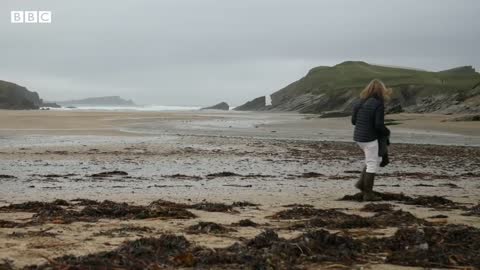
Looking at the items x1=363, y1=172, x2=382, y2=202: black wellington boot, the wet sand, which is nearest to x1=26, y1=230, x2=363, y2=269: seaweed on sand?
the wet sand

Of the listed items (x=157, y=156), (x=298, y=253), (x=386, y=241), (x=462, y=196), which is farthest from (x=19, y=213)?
(x=157, y=156)

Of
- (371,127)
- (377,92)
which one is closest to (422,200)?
(371,127)

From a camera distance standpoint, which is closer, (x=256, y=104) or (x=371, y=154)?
(x=371, y=154)

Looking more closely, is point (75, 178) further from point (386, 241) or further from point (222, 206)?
point (386, 241)

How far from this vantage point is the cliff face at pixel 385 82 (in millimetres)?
54062

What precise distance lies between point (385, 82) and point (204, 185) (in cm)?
7779

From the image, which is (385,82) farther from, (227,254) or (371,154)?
(227,254)

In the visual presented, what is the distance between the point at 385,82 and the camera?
3310 inches

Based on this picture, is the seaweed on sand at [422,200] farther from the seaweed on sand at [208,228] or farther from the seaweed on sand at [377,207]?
the seaweed on sand at [208,228]

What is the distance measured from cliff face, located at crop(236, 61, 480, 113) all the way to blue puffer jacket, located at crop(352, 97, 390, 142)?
126ft

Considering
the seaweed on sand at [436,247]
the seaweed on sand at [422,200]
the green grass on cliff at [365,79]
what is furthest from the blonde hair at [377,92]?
the green grass on cliff at [365,79]

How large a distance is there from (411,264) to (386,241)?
2.05 feet

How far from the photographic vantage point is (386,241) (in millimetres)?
5094

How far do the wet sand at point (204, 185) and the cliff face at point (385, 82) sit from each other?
31.6 metres
